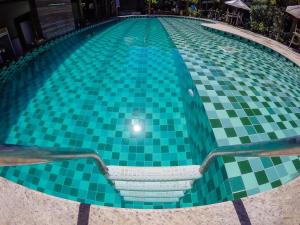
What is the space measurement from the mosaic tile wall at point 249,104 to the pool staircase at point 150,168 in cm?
140

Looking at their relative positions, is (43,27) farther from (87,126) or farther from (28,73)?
(87,126)

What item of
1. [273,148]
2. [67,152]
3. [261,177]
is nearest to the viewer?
[273,148]

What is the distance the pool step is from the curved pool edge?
1.64 feet

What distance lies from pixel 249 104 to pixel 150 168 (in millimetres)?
Answer: 4223

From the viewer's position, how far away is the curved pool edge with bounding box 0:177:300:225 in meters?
2.62

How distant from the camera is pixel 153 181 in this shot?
3217mm

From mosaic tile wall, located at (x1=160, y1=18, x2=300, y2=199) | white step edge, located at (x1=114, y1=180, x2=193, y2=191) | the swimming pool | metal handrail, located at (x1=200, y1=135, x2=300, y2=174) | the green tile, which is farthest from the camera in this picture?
the swimming pool

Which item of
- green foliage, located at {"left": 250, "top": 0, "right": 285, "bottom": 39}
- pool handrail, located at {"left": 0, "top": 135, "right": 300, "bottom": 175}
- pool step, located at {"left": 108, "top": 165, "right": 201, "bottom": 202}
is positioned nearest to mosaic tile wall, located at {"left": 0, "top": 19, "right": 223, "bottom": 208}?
pool step, located at {"left": 108, "top": 165, "right": 201, "bottom": 202}

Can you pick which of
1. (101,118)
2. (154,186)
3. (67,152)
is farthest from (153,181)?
(101,118)

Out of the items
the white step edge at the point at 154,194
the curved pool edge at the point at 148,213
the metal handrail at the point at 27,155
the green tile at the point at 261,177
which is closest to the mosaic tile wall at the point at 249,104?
the green tile at the point at 261,177

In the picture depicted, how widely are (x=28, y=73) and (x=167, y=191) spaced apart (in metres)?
8.09

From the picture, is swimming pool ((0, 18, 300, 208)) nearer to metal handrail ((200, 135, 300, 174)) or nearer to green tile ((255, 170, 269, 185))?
green tile ((255, 170, 269, 185))

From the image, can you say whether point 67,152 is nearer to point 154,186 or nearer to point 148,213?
point 148,213

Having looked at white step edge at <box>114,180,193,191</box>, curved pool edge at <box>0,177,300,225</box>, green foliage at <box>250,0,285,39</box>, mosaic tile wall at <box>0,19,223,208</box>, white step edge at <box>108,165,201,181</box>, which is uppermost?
green foliage at <box>250,0,285,39</box>
